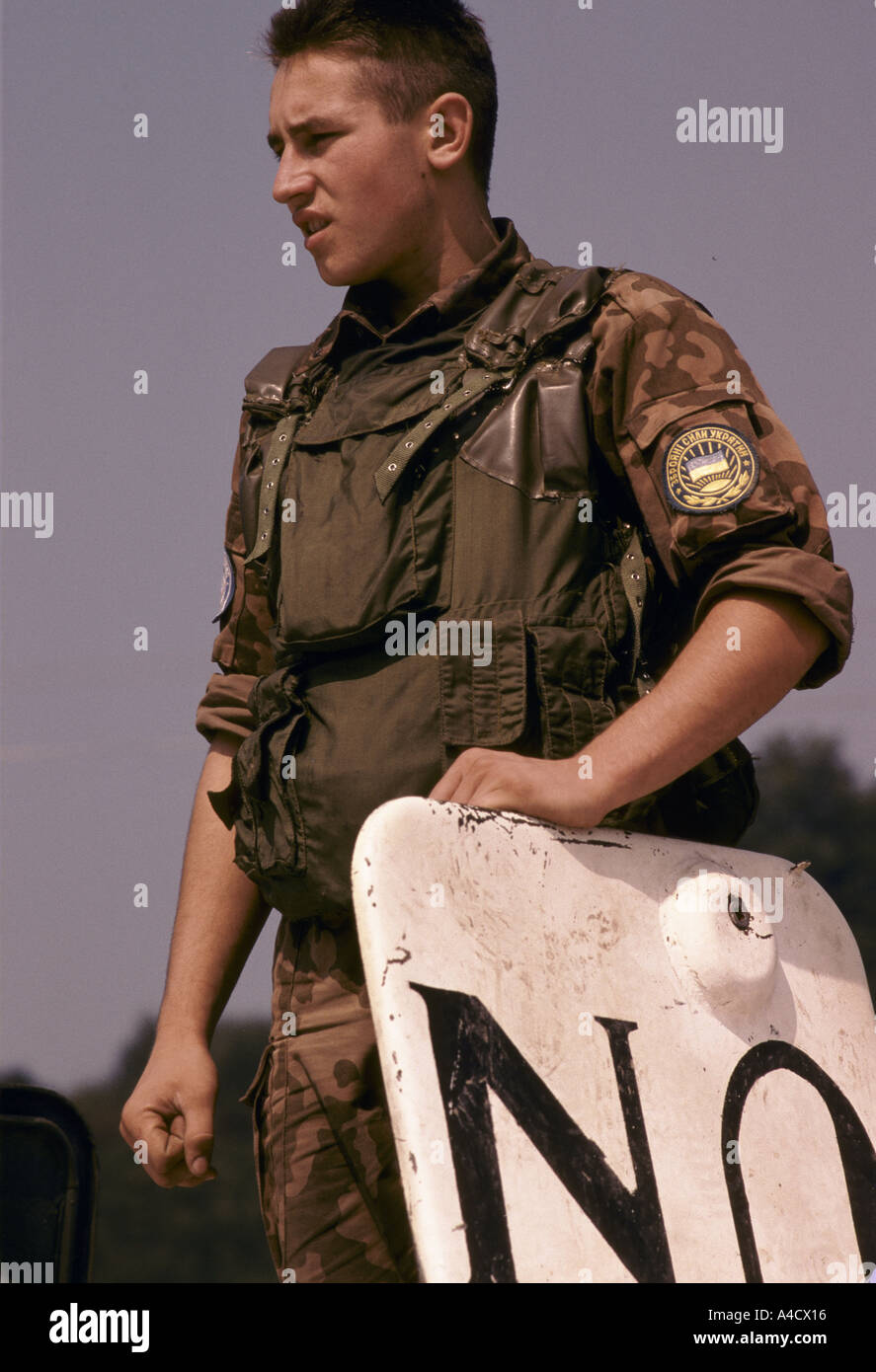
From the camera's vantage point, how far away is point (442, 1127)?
1.67m

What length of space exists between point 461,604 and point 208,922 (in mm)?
671

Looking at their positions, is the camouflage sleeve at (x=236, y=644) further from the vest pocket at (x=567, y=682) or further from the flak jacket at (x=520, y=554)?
the vest pocket at (x=567, y=682)

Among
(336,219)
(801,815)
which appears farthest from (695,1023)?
(801,815)

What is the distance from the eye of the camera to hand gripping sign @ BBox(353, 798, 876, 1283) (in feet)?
5.55

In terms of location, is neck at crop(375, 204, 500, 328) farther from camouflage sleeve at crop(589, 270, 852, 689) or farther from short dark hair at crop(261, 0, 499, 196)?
camouflage sleeve at crop(589, 270, 852, 689)

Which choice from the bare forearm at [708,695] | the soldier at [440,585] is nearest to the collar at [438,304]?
the soldier at [440,585]

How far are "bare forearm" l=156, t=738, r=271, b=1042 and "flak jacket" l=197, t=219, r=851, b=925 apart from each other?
23 centimetres

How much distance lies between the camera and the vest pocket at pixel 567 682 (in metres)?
2.08

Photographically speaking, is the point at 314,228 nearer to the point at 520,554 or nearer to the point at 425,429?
the point at 425,429

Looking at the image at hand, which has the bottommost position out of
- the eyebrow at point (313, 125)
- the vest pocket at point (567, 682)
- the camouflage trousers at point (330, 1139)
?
the camouflage trousers at point (330, 1139)

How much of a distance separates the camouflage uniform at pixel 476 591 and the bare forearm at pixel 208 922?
0.19 metres

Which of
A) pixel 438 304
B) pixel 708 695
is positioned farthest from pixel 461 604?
pixel 438 304

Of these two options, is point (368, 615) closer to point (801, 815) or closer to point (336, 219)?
point (336, 219)

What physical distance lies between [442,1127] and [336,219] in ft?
4.16
